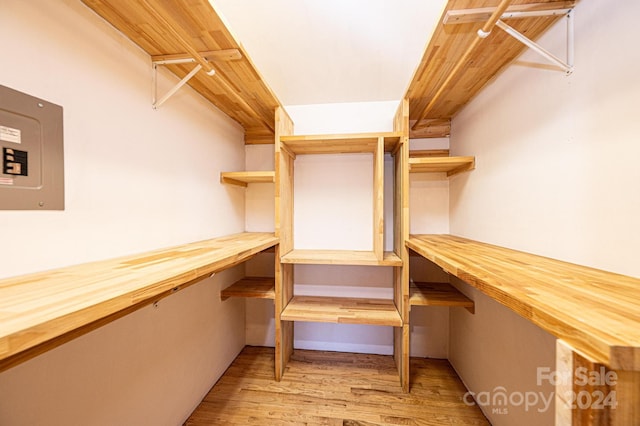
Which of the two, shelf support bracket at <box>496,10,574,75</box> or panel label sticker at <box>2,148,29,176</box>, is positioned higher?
shelf support bracket at <box>496,10,574,75</box>

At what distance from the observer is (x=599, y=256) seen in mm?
761

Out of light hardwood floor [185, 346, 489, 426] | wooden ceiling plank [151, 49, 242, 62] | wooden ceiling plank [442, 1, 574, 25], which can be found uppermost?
wooden ceiling plank [442, 1, 574, 25]

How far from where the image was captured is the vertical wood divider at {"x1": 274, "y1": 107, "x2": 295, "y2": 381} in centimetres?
159

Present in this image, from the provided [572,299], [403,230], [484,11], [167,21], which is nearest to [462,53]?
[484,11]

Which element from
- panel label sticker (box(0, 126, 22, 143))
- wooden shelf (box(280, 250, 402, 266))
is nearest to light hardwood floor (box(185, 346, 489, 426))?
wooden shelf (box(280, 250, 402, 266))

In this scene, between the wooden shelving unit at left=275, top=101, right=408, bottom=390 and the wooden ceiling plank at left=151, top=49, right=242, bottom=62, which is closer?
the wooden ceiling plank at left=151, top=49, right=242, bottom=62

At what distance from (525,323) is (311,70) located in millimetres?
1844

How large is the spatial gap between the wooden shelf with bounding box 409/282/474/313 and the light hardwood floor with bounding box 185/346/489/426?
0.58 metres

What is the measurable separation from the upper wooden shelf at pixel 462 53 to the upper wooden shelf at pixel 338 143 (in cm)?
27

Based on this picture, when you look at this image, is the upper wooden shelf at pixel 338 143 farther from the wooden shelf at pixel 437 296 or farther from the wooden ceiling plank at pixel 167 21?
the wooden shelf at pixel 437 296

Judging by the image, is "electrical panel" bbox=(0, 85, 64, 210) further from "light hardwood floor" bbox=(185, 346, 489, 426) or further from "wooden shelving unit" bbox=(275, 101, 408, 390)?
"light hardwood floor" bbox=(185, 346, 489, 426)

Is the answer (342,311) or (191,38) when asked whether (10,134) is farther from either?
(342,311)

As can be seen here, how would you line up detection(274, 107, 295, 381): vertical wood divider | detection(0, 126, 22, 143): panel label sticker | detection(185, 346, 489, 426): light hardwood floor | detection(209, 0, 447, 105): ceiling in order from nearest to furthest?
detection(0, 126, 22, 143): panel label sticker → detection(209, 0, 447, 105): ceiling → detection(185, 346, 489, 426): light hardwood floor → detection(274, 107, 295, 381): vertical wood divider

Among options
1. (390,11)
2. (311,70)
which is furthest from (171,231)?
(390,11)
